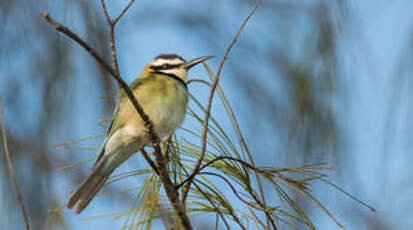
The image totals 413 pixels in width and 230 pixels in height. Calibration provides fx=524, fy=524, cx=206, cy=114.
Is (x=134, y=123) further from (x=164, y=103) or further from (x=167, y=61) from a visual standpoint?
(x=167, y=61)

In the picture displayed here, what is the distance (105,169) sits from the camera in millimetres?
1789

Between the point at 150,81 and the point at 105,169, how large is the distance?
1.32 feet

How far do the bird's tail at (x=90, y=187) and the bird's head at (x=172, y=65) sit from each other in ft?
2.01

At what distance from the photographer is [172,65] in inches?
90.0

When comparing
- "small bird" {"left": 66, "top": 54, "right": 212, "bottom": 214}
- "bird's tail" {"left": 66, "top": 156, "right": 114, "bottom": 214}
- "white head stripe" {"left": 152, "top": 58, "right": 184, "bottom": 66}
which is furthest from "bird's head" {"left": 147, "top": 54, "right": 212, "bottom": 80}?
"bird's tail" {"left": 66, "top": 156, "right": 114, "bottom": 214}

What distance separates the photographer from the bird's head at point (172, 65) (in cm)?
224

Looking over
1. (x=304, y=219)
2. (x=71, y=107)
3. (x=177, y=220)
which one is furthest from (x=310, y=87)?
(x=71, y=107)

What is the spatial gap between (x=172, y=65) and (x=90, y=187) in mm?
760

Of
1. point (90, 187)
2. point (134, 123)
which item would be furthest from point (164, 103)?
point (90, 187)

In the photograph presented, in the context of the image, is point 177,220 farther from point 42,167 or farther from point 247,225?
point 42,167

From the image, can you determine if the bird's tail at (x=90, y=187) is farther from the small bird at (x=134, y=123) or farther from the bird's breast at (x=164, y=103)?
the bird's breast at (x=164, y=103)

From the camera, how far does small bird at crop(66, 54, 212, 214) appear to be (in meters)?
1.74

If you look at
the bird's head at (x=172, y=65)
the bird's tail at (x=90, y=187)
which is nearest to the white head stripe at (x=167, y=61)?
the bird's head at (x=172, y=65)

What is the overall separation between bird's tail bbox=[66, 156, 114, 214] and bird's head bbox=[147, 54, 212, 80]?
0.61 meters
